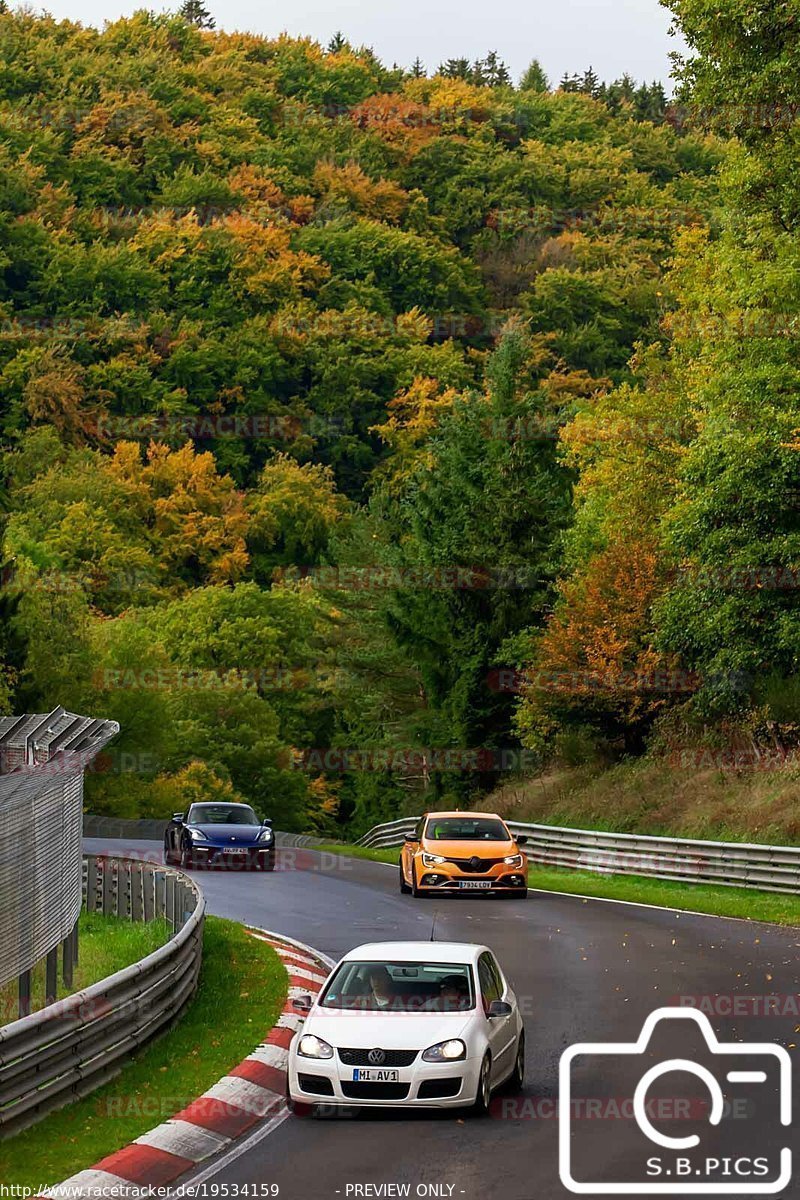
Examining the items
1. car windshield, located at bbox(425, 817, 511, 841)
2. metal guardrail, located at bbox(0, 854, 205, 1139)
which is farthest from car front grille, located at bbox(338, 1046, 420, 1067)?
car windshield, located at bbox(425, 817, 511, 841)

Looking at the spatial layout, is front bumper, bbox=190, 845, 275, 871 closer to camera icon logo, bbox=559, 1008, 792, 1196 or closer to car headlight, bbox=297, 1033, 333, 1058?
camera icon logo, bbox=559, 1008, 792, 1196

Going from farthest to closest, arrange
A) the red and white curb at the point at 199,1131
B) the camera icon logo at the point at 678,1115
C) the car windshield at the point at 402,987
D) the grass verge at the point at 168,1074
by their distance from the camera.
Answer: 1. the car windshield at the point at 402,987
2. the grass verge at the point at 168,1074
3. the red and white curb at the point at 199,1131
4. the camera icon logo at the point at 678,1115

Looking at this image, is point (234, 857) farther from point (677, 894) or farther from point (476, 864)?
point (677, 894)

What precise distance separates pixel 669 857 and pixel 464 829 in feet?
22.9

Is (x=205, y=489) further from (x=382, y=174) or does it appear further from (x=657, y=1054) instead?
(x=657, y=1054)

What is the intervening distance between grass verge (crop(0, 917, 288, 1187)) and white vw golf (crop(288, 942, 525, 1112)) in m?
1.12

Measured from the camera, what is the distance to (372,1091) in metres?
12.4

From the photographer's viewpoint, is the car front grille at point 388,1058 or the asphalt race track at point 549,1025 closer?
the asphalt race track at point 549,1025

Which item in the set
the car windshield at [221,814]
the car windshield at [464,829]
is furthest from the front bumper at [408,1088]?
the car windshield at [221,814]

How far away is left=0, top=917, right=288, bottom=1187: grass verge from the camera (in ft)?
36.5

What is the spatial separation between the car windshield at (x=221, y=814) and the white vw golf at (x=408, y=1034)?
25.1 m

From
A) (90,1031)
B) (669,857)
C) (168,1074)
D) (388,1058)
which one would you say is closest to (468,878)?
(669,857)

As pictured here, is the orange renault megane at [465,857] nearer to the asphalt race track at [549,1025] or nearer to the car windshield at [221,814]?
the asphalt race track at [549,1025]

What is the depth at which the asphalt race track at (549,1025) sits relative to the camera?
10.7 meters
